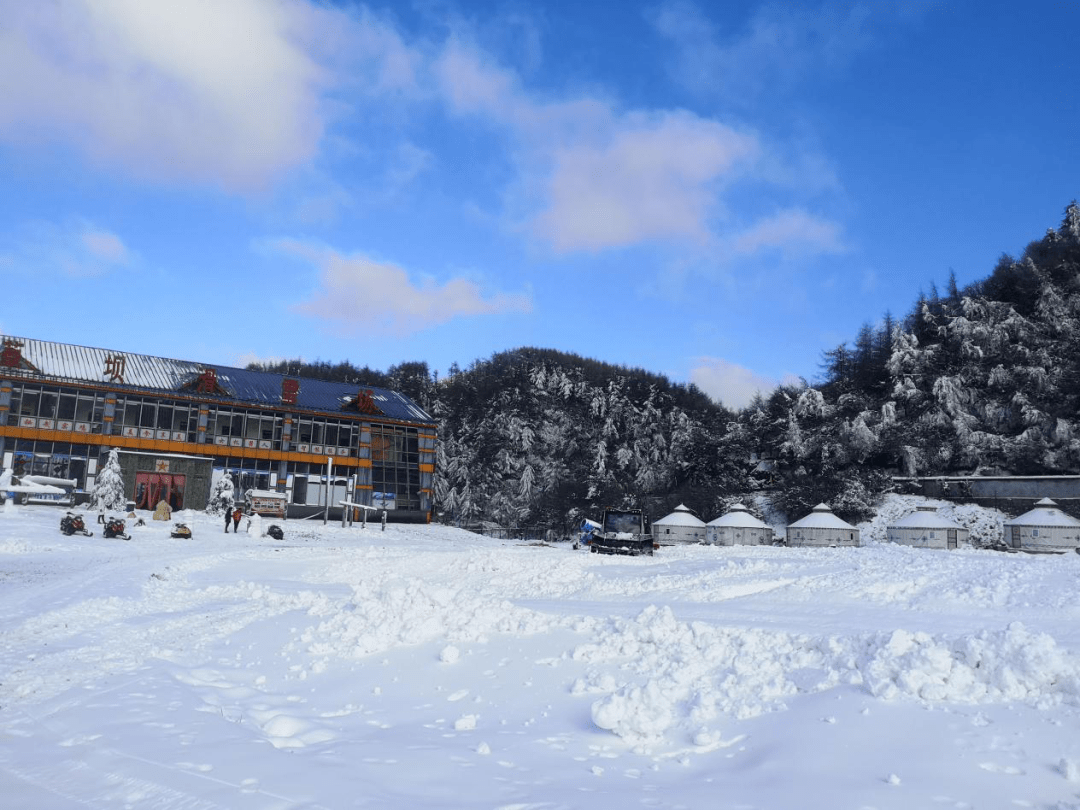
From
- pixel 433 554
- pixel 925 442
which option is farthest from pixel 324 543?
pixel 925 442

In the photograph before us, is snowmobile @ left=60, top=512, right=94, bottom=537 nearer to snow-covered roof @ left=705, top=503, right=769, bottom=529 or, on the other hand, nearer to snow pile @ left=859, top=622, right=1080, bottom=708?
snow pile @ left=859, top=622, right=1080, bottom=708

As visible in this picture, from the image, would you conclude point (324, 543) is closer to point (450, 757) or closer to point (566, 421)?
point (450, 757)

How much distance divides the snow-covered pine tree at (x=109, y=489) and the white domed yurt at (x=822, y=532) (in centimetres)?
3827

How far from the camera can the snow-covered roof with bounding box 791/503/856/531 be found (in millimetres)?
46000

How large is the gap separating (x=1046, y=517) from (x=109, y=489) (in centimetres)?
4923

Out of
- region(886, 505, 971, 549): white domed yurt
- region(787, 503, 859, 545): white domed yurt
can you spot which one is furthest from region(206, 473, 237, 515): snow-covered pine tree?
region(886, 505, 971, 549): white domed yurt

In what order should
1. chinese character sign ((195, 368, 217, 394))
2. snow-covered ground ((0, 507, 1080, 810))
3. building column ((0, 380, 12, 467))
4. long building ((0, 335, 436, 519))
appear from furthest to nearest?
chinese character sign ((195, 368, 217, 394)) → long building ((0, 335, 436, 519)) → building column ((0, 380, 12, 467)) → snow-covered ground ((0, 507, 1080, 810))

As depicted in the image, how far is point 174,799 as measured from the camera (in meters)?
6.22

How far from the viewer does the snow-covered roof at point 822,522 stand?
46000 millimetres

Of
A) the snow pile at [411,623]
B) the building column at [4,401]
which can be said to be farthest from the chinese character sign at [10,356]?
the snow pile at [411,623]

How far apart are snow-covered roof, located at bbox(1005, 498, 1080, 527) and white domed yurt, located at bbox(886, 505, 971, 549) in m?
3.01

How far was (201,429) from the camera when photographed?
58.8 m

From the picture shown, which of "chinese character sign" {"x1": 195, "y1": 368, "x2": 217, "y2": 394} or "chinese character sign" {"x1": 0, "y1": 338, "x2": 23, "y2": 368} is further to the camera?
"chinese character sign" {"x1": 195, "y1": 368, "x2": 217, "y2": 394}

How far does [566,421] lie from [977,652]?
73.2 metres
